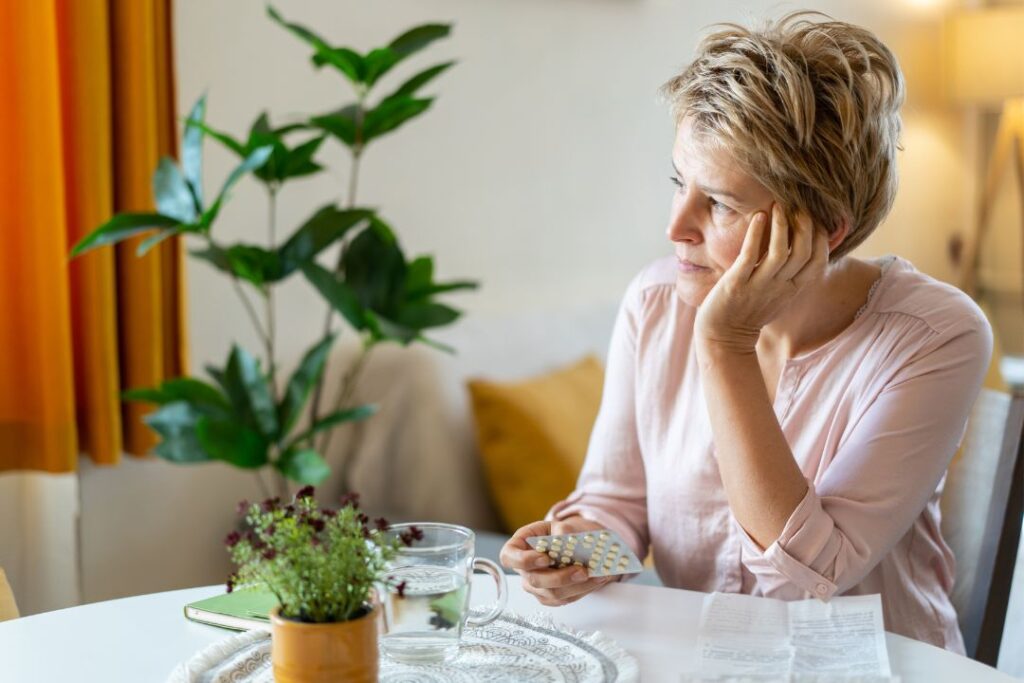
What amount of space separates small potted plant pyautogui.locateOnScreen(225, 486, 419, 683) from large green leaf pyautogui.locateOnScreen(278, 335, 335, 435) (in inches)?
42.9

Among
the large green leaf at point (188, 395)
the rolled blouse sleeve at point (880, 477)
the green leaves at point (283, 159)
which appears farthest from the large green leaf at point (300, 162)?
the rolled blouse sleeve at point (880, 477)

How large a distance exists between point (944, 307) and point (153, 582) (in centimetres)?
160

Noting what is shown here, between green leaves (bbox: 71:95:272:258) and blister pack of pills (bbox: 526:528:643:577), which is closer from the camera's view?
blister pack of pills (bbox: 526:528:643:577)

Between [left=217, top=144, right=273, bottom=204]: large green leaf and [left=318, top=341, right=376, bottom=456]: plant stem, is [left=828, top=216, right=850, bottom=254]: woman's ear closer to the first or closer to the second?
[left=217, top=144, right=273, bottom=204]: large green leaf

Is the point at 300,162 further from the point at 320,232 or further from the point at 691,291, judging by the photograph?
the point at 691,291

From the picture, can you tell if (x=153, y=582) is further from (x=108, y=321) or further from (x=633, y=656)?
(x=633, y=656)

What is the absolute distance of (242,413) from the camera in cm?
205

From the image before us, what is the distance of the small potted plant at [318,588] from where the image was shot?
3.07 feet

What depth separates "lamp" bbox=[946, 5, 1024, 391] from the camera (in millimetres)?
4230

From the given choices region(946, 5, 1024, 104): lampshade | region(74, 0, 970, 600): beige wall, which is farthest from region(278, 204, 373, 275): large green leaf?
region(946, 5, 1024, 104): lampshade

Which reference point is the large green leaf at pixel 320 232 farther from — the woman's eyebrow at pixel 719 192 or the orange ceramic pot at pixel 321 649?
the orange ceramic pot at pixel 321 649

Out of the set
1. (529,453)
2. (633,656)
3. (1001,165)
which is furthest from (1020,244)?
(633,656)

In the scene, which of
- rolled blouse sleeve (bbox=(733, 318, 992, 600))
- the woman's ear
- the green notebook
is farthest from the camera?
the woman's ear

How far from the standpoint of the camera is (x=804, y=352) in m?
1.53
